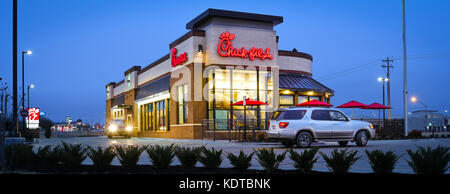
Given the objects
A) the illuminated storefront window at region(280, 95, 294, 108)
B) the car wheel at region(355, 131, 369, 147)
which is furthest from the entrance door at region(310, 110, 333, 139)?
the illuminated storefront window at region(280, 95, 294, 108)

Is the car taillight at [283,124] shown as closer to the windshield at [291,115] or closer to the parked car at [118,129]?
the windshield at [291,115]

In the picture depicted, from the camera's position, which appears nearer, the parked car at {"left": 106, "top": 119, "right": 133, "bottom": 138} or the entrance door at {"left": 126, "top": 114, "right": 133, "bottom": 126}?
the parked car at {"left": 106, "top": 119, "right": 133, "bottom": 138}

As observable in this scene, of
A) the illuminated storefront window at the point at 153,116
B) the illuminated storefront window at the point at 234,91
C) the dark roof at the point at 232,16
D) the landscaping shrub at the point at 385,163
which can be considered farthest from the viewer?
the illuminated storefront window at the point at 153,116

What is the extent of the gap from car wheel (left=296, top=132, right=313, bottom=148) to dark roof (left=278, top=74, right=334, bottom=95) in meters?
18.1

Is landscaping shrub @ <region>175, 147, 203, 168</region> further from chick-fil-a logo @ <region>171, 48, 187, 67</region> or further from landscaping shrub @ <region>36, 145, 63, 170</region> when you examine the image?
chick-fil-a logo @ <region>171, 48, 187, 67</region>

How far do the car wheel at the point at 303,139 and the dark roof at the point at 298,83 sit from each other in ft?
59.2

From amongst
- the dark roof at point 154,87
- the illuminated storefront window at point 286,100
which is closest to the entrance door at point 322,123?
the illuminated storefront window at point 286,100

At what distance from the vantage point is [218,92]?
35.0 meters

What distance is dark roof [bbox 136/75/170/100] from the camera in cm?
4114

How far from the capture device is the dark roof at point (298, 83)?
3850 cm

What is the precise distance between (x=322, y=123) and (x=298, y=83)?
65.7 feet

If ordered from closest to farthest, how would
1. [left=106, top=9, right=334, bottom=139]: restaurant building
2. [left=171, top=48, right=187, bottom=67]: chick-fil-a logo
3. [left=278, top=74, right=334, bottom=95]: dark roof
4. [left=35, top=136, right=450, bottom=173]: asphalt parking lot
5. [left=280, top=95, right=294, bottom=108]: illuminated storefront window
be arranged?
1. [left=35, top=136, right=450, bottom=173]: asphalt parking lot
2. [left=106, top=9, right=334, bottom=139]: restaurant building
3. [left=171, top=48, right=187, bottom=67]: chick-fil-a logo
4. [left=278, top=74, right=334, bottom=95]: dark roof
5. [left=280, top=95, right=294, bottom=108]: illuminated storefront window
